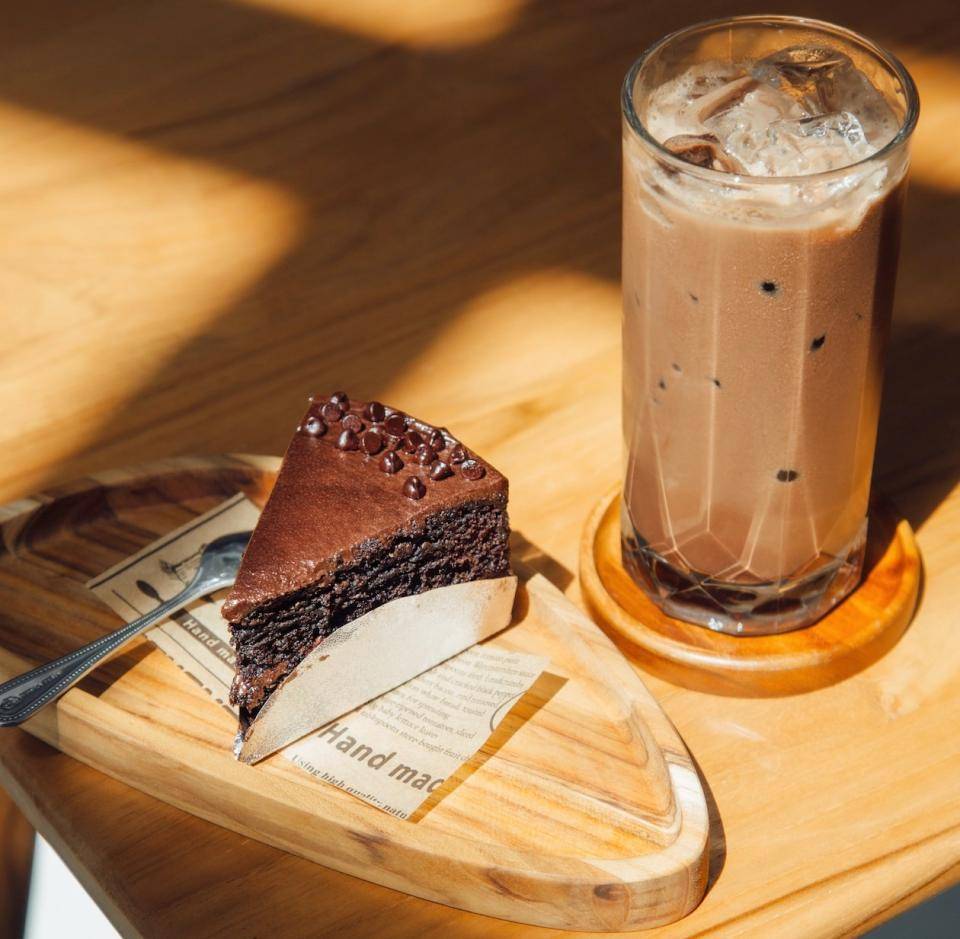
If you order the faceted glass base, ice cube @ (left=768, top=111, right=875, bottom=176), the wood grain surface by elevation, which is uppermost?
ice cube @ (left=768, top=111, right=875, bottom=176)

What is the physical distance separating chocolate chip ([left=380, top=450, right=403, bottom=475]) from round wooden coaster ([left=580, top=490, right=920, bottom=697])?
20 cm

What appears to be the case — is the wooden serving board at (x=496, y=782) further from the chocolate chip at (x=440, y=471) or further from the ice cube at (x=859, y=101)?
the ice cube at (x=859, y=101)

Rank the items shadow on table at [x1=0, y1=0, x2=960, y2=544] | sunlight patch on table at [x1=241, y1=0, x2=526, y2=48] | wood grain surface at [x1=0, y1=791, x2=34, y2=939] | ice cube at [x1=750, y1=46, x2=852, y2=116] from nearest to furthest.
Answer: ice cube at [x1=750, y1=46, x2=852, y2=116] < shadow on table at [x1=0, y1=0, x2=960, y2=544] < wood grain surface at [x1=0, y1=791, x2=34, y2=939] < sunlight patch on table at [x1=241, y1=0, x2=526, y2=48]

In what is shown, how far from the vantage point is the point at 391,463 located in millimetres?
1266

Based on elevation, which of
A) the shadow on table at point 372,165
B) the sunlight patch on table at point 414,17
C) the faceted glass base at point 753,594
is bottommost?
the faceted glass base at point 753,594

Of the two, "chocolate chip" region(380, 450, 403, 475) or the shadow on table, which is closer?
"chocolate chip" region(380, 450, 403, 475)

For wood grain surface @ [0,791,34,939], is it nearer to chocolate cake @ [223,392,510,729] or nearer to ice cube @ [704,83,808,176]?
chocolate cake @ [223,392,510,729]

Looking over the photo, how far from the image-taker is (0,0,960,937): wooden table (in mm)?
1127

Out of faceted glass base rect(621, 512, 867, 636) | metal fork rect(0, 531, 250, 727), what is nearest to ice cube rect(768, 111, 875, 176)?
faceted glass base rect(621, 512, 867, 636)

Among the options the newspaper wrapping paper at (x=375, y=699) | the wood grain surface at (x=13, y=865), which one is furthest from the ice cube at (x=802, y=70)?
the wood grain surface at (x=13, y=865)

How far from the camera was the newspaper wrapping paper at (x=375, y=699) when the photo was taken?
114 centimetres

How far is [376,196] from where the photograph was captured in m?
1.76

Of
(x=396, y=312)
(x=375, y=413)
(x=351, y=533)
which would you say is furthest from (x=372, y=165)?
(x=351, y=533)

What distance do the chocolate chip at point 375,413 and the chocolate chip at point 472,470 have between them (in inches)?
3.8
